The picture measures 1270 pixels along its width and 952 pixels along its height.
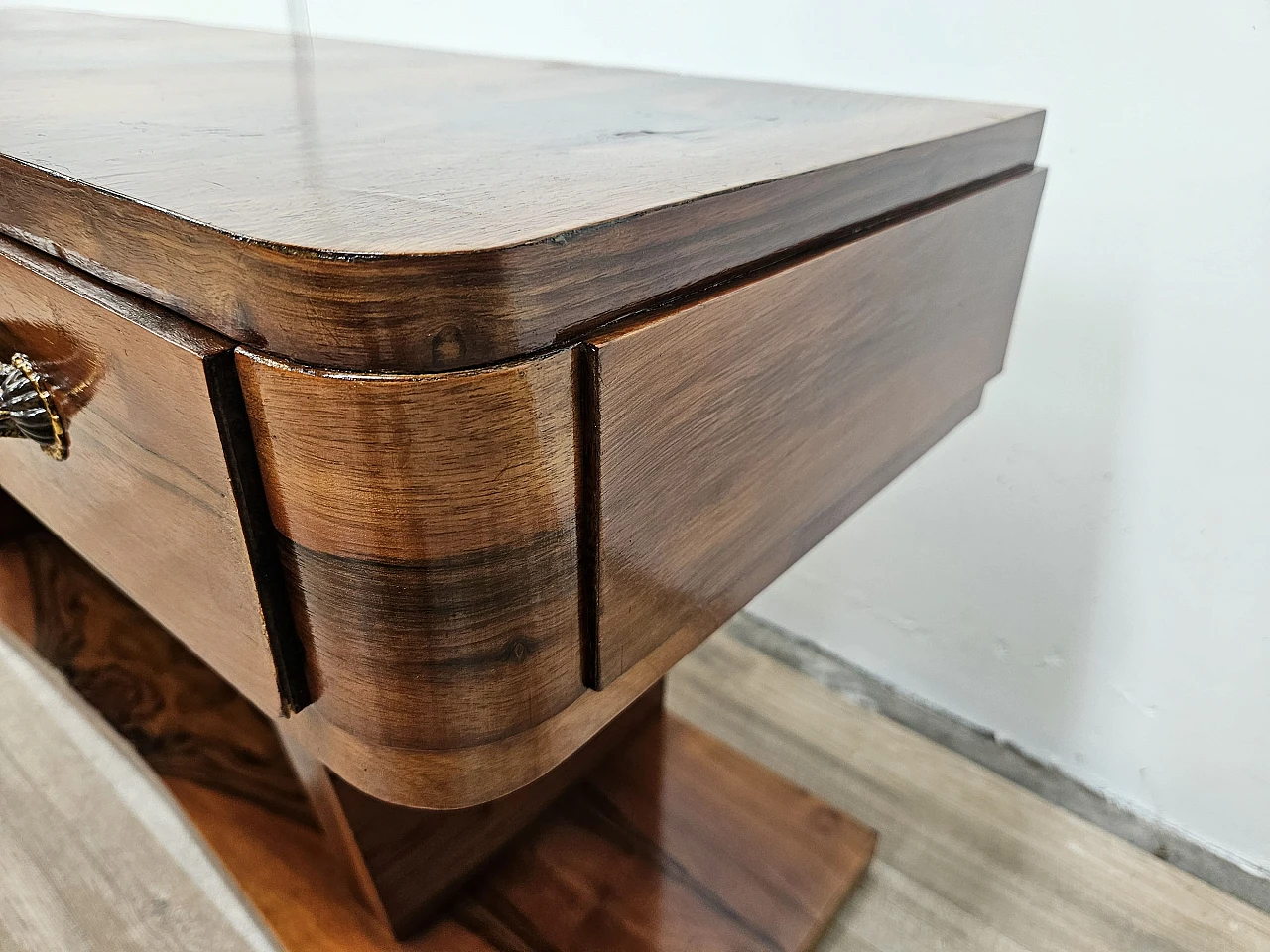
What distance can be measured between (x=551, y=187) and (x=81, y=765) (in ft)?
2.16

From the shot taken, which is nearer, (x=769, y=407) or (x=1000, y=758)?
(x=769, y=407)

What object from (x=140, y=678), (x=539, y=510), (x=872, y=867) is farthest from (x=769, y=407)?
(x=140, y=678)

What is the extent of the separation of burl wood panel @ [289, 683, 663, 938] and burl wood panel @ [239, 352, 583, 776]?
0.22m

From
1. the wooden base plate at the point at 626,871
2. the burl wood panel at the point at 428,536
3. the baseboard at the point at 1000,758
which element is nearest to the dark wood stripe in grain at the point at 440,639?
the burl wood panel at the point at 428,536

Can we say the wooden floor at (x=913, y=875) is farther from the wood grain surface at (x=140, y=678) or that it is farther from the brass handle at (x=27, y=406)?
the brass handle at (x=27, y=406)

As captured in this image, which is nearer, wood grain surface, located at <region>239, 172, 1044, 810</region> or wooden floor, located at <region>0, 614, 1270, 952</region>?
wood grain surface, located at <region>239, 172, 1044, 810</region>

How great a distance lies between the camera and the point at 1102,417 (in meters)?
0.70

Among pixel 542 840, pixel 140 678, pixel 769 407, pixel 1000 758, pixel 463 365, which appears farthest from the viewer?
pixel 1000 758

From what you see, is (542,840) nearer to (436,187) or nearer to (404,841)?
(404,841)

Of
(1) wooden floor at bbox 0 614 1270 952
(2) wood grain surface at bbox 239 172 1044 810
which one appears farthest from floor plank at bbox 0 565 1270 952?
(2) wood grain surface at bbox 239 172 1044 810

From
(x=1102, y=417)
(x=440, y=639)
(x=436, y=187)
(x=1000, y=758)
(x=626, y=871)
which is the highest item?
(x=436, y=187)

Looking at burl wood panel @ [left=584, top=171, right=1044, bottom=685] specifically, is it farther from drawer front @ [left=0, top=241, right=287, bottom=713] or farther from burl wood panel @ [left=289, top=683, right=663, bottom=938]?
burl wood panel @ [left=289, top=683, right=663, bottom=938]

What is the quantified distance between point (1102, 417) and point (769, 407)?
0.48m

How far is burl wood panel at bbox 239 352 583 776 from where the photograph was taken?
0.76 ft
